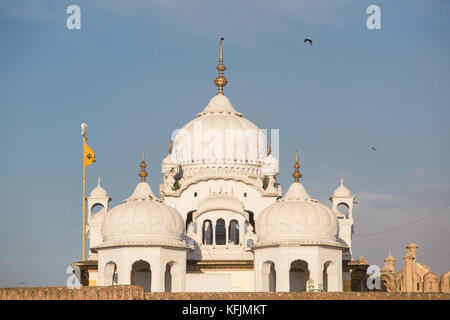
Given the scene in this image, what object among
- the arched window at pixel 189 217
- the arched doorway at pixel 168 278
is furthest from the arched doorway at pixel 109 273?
the arched window at pixel 189 217

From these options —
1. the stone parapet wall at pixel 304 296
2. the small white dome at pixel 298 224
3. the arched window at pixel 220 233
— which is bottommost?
the stone parapet wall at pixel 304 296

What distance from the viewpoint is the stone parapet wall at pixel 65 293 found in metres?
37.6

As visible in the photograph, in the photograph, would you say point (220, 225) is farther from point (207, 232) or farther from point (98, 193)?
point (98, 193)

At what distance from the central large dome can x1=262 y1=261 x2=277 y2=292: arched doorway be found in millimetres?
8776

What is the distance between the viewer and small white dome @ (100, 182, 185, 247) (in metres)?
55.8

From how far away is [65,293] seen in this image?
38.2m

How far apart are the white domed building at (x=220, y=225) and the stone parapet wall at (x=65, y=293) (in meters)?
15.4

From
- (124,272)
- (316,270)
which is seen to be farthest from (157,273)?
(316,270)

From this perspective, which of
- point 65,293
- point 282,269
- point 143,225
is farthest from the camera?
point 143,225

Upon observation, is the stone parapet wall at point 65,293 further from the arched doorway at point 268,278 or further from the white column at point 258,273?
the arched doorway at point 268,278

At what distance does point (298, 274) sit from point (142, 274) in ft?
24.9
